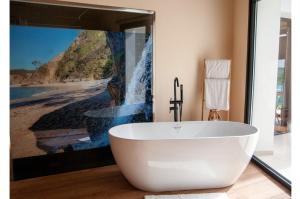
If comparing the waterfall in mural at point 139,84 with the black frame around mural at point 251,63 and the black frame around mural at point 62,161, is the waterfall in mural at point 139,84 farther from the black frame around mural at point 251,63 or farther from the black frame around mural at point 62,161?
the black frame around mural at point 251,63

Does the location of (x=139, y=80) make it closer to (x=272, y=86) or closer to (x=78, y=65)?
(x=78, y=65)

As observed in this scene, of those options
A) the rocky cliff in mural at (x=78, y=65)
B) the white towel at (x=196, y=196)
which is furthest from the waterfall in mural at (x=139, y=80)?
the white towel at (x=196, y=196)

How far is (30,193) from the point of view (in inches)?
109

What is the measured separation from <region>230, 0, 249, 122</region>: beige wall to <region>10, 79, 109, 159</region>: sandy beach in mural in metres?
2.14

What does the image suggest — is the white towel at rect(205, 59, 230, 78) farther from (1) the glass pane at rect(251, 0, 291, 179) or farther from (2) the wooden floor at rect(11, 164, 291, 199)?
(2) the wooden floor at rect(11, 164, 291, 199)

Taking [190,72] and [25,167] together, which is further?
[190,72]

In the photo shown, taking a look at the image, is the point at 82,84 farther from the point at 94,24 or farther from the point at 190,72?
the point at 190,72

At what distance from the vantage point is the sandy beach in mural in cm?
296

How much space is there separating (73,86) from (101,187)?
126cm

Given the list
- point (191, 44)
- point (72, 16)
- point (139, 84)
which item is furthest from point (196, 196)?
point (72, 16)

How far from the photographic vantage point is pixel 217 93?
382 centimetres

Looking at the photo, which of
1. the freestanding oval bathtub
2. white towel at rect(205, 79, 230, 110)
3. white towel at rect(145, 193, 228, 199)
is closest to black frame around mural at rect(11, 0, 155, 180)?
the freestanding oval bathtub

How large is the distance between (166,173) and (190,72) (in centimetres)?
174

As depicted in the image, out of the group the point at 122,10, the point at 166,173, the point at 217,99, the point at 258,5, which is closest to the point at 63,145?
the point at 166,173
